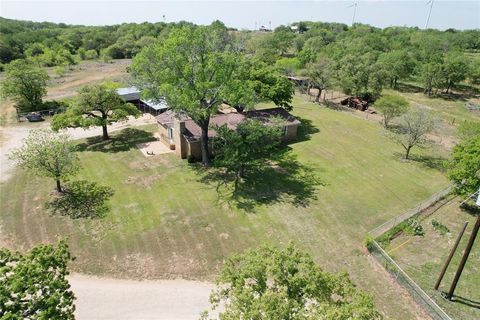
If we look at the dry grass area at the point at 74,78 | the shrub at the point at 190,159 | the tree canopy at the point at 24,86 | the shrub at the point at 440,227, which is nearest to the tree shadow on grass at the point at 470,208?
the shrub at the point at 440,227

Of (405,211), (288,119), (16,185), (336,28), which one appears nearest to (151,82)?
(16,185)

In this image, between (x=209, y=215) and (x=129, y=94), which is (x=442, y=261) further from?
(x=129, y=94)

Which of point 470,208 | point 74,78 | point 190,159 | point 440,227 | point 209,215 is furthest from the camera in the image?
point 74,78

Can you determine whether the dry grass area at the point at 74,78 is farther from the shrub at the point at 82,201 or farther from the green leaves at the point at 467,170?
the green leaves at the point at 467,170

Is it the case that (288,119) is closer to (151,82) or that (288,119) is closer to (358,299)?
(151,82)

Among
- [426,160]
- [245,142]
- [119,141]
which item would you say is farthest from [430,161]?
[119,141]
